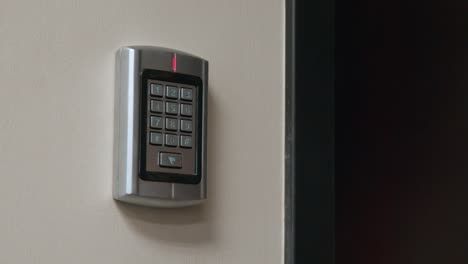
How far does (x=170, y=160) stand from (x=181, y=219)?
8 cm

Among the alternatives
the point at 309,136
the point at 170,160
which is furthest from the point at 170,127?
the point at 309,136

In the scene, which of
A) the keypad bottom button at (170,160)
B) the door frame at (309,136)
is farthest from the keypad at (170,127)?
the door frame at (309,136)

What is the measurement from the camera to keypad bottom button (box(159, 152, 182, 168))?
91cm

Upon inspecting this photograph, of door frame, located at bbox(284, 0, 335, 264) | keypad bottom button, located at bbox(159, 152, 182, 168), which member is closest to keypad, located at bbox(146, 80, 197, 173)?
keypad bottom button, located at bbox(159, 152, 182, 168)

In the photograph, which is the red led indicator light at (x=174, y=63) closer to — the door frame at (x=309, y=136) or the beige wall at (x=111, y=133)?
the beige wall at (x=111, y=133)

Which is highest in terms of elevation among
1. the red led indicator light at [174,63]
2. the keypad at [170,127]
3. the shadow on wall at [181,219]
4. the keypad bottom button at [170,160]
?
the red led indicator light at [174,63]

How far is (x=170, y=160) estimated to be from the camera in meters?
0.91

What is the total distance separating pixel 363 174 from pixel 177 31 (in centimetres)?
35

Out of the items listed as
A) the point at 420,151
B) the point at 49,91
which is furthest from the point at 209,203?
the point at 420,151

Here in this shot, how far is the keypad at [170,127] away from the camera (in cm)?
91

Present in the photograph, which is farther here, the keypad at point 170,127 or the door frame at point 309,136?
the door frame at point 309,136

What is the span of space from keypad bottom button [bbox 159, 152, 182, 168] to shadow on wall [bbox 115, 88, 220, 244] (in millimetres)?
56

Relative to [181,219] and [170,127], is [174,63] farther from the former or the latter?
[181,219]

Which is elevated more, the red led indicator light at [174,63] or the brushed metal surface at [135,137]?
the red led indicator light at [174,63]
